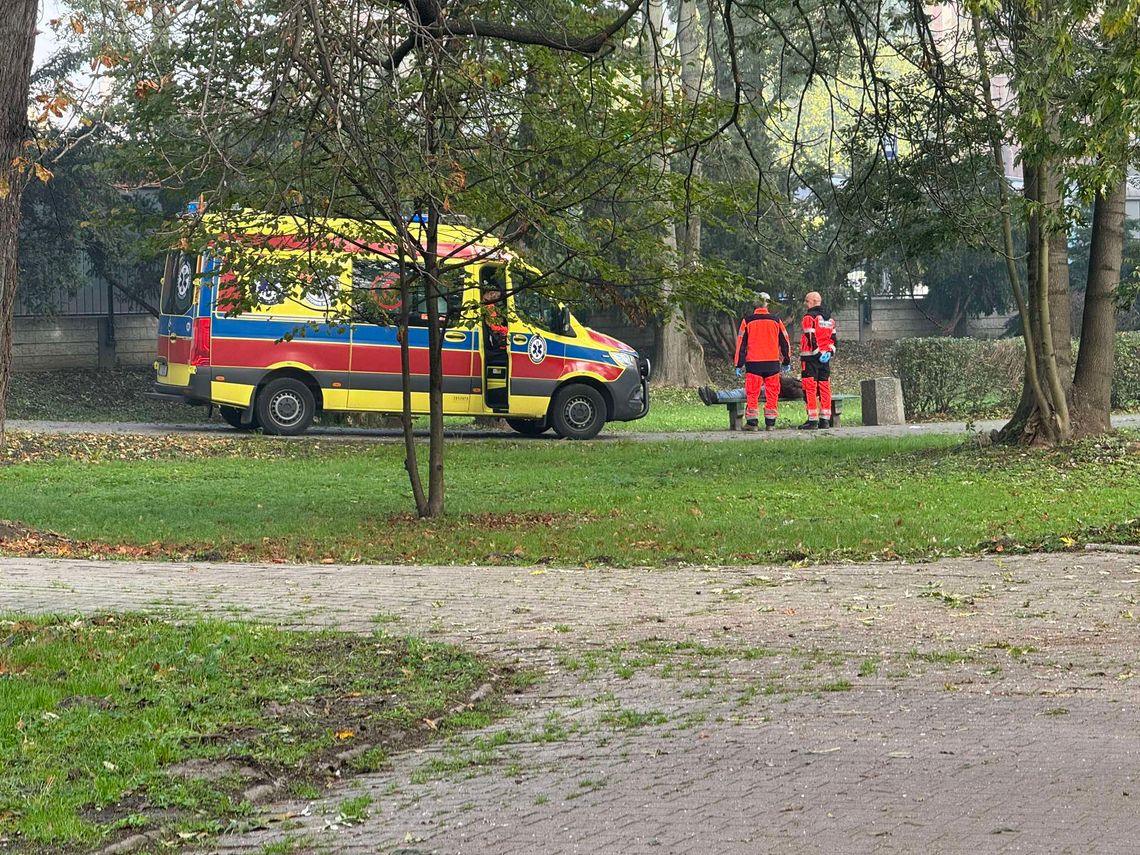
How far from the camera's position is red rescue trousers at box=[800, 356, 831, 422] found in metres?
24.5

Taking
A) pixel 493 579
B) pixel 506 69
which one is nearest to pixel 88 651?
pixel 493 579

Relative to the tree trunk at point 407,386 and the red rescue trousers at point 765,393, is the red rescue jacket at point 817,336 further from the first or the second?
the tree trunk at point 407,386

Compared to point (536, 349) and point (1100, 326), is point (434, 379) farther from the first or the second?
point (536, 349)

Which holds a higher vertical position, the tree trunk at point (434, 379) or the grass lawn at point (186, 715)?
the tree trunk at point (434, 379)

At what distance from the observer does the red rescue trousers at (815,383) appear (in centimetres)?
2448

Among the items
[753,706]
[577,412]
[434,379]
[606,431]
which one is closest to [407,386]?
[434,379]

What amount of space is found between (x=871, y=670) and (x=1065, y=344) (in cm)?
1195

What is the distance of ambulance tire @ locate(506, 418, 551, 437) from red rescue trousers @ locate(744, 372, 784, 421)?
10.5 feet

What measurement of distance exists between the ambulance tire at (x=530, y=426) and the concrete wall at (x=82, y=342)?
13069mm

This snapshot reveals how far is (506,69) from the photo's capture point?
12.4m

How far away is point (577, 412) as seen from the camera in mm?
24562

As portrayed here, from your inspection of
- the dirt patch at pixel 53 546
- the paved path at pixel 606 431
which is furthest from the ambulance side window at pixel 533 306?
the dirt patch at pixel 53 546

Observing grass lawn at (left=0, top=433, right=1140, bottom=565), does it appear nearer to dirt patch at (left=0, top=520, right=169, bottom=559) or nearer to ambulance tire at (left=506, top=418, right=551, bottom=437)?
dirt patch at (left=0, top=520, right=169, bottom=559)

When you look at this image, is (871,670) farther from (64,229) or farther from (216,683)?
(64,229)
